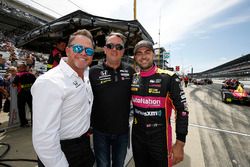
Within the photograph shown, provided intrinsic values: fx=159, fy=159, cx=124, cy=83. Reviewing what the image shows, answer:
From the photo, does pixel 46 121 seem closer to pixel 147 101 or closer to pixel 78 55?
pixel 78 55

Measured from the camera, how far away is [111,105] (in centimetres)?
196

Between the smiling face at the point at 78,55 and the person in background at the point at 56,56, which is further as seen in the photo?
the person in background at the point at 56,56

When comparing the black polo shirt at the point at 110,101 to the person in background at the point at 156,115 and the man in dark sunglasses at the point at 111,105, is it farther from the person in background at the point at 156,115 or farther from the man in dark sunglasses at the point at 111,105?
the person in background at the point at 156,115

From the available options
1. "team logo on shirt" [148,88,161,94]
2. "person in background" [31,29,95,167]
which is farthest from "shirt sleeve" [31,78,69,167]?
"team logo on shirt" [148,88,161,94]

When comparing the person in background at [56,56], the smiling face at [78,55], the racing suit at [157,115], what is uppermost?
the person in background at [56,56]

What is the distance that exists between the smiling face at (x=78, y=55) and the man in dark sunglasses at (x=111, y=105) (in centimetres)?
52

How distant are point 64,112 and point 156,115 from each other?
1.13 meters

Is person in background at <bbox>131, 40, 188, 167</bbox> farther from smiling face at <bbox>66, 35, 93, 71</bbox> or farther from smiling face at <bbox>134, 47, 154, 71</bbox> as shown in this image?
smiling face at <bbox>66, 35, 93, 71</bbox>

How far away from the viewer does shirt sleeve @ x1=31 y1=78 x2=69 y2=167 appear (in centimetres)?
115

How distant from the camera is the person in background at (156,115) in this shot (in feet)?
6.36

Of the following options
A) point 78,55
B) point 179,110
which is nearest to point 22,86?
point 78,55

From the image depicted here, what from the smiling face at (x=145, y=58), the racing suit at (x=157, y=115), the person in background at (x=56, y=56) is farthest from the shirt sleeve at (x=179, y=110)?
the person in background at (x=56, y=56)

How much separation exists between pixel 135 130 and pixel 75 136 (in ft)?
3.08

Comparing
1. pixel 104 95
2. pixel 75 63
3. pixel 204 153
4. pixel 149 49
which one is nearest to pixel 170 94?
pixel 149 49
